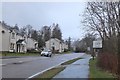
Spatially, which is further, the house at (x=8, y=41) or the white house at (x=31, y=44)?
the white house at (x=31, y=44)

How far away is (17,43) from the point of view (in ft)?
322

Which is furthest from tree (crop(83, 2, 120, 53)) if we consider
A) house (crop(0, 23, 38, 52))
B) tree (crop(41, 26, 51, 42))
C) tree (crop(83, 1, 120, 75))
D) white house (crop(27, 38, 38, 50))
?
tree (crop(41, 26, 51, 42))

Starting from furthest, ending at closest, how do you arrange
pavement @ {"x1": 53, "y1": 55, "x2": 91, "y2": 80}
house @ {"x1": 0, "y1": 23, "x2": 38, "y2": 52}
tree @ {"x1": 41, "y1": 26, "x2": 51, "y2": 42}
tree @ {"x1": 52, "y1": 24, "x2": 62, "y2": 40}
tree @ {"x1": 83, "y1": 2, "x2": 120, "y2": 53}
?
tree @ {"x1": 52, "y1": 24, "x2": 62, "y2": 40}, tree @ {"x1": 41, "y1": 26, "x2": 51, "y2": 42}, house @ {"x1": 0, "y1": 23, "x2": 38, "y2": 52}, tree @ {"x1": 83, "y1": 2, "x2": 120, "y2": 53}, pavement @ {"x1": 53, "y1": 55, "x2": 91, "y2": 80}

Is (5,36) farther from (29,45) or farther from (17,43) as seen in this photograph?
(29,45)

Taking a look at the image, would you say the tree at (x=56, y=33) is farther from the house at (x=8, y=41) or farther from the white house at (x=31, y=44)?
the house at (x=8, y=41)

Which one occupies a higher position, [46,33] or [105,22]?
[46,33]

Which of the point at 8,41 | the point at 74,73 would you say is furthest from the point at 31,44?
the point at 74,73

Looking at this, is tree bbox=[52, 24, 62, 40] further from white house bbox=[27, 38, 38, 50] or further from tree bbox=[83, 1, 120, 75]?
tree bbox=[83, 1, 120, 75]

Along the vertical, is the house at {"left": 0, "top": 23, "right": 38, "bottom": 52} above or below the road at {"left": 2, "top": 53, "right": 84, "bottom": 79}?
above

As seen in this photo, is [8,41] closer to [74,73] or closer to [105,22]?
[105,22]

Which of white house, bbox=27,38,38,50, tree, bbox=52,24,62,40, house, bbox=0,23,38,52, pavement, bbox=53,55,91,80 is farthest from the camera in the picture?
tree, bbox=52,24,62,40

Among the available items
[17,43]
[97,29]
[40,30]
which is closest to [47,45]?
[40,30]

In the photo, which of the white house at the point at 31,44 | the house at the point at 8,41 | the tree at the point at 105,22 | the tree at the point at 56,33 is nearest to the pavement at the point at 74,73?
the tree at the point at 105,22

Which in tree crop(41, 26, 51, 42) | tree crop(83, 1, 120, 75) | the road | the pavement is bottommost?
the pavement
